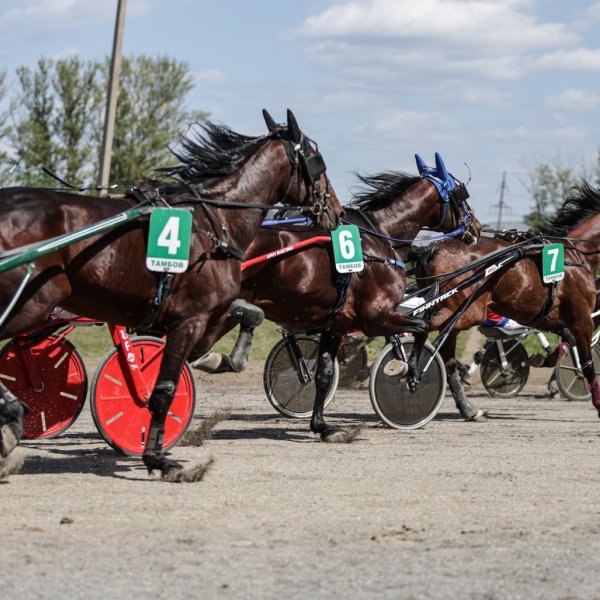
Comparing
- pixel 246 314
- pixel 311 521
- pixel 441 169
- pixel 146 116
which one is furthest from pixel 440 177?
pixel 146 116

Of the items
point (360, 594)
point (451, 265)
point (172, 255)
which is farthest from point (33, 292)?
point (451, 265)

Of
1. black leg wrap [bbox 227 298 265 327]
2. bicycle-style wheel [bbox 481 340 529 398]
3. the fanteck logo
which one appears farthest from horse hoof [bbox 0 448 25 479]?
bicycle-style wheel [bbox 481 340 529 398]

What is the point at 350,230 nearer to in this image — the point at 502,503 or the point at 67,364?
→ the point at 67,364

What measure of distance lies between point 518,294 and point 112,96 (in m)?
9.04

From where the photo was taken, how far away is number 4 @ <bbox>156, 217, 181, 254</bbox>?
7191 millimetres

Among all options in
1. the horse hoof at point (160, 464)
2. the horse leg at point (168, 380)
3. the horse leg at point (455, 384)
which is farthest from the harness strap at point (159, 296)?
the horse leg at point (455, 384)

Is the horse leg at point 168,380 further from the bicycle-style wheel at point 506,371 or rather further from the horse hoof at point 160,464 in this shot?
the bicycle-style wheel at point 506,371

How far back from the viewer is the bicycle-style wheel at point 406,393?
414 inches

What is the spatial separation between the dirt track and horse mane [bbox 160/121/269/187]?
2.03 metres

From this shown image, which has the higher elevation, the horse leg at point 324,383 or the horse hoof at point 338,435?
the horse leg at point 324,383

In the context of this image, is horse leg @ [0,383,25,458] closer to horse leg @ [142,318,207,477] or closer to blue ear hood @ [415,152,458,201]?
horse leg @ [142,318,207,477]

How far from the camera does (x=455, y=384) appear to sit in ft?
38.6

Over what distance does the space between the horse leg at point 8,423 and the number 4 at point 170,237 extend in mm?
1294

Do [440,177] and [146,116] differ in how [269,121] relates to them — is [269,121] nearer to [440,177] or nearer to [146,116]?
[440,177]
